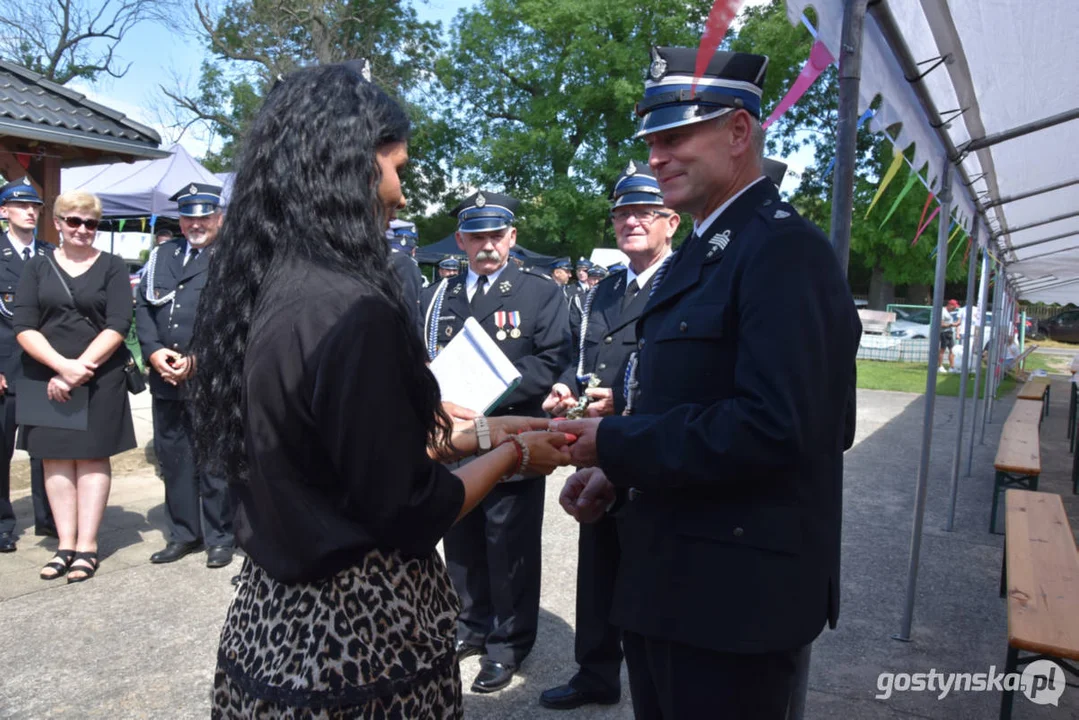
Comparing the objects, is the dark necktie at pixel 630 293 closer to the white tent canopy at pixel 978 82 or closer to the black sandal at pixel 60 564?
the white tent canopy at pixel 978 82

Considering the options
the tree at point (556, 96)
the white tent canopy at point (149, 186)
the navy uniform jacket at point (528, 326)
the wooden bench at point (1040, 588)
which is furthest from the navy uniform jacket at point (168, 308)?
the tree at point (556, 96)

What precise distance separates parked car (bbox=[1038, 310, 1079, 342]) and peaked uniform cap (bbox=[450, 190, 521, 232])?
40122mm

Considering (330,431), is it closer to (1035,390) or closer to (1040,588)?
(1040,588)

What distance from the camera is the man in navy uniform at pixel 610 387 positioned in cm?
323

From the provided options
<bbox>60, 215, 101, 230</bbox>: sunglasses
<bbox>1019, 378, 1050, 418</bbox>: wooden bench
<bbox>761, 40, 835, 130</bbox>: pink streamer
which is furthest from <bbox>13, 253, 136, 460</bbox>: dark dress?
<bbox>1019, 378, 1050, 418</bbox>: wooden bench

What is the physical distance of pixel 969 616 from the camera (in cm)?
444

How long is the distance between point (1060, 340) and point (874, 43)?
41.0 meters

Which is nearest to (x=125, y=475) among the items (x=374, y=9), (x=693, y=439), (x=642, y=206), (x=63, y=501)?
(x=63, y=501)

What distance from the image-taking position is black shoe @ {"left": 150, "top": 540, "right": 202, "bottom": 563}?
4844 millimetres

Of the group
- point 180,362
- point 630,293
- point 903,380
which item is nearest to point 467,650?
point 630,293

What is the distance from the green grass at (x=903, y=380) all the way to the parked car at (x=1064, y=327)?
64.4ft

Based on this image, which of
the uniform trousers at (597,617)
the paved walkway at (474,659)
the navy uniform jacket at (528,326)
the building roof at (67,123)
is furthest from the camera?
the building roof at (67,123)

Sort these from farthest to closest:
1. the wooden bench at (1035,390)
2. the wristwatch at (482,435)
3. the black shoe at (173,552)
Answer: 1. the wooden bench at (1035,390)
2. the black shoe at (173,552)
3. the wristwatch at (482,435)

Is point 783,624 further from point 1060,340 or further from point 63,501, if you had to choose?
point 1060,340
